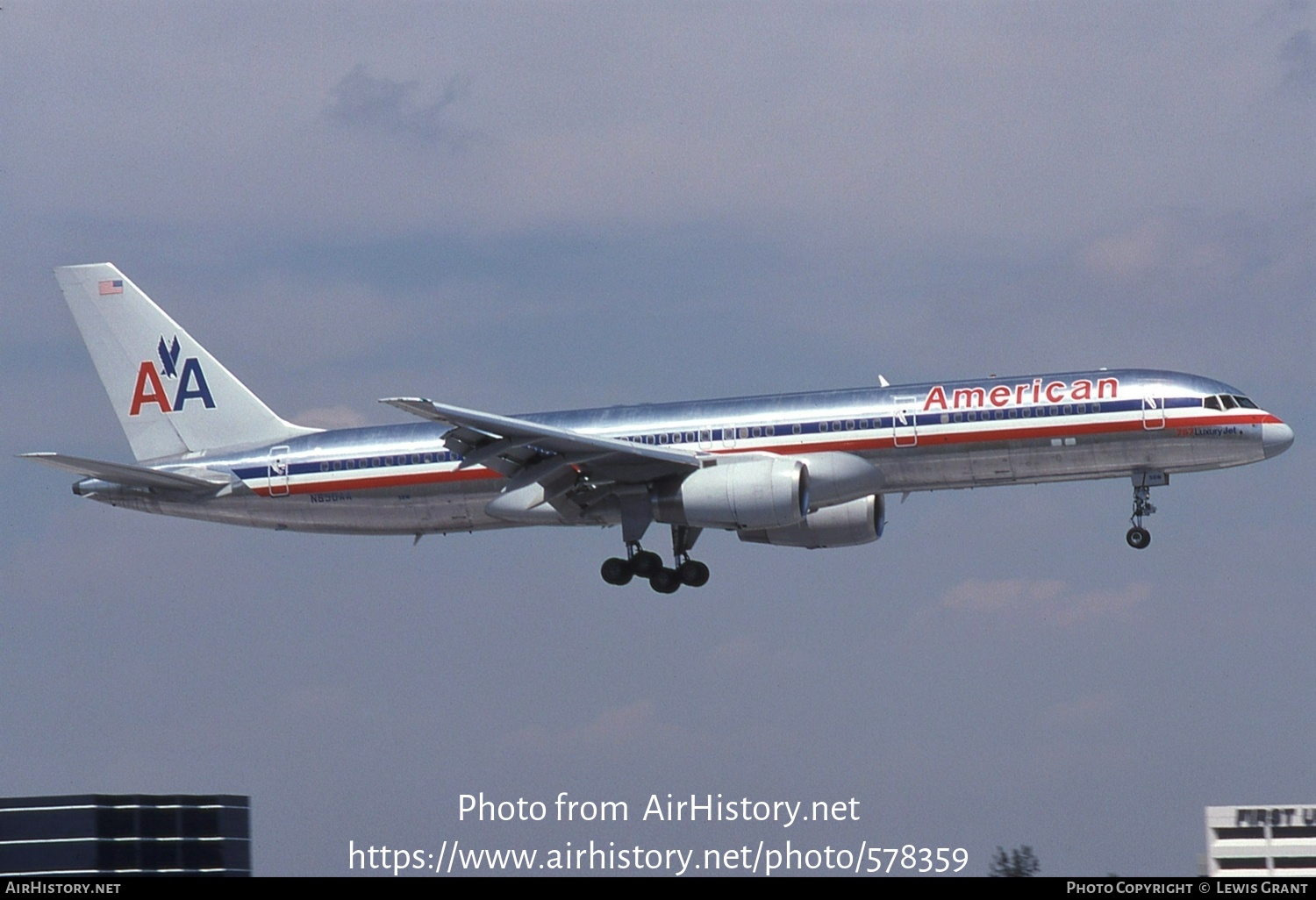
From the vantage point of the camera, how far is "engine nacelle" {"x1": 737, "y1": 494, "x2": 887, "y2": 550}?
4816cm

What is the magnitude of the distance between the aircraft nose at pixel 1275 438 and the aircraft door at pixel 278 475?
2533cm

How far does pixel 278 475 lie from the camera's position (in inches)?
1919

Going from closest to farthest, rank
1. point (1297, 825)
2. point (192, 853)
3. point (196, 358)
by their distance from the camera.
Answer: point (196, 358)
point (192, 853)
point (1297, 825)

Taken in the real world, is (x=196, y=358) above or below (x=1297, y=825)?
above

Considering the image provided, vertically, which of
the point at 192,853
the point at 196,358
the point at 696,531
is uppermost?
the point at 196,358

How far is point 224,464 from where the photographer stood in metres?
49.5

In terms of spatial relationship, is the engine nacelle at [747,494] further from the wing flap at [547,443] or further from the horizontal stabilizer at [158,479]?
the horizontal stabilizer at [158,479]

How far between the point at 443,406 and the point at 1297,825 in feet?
162

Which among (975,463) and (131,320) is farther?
(131,320)

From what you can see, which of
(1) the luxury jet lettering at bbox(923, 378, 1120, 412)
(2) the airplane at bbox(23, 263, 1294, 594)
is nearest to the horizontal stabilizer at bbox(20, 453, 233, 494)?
(2) the airplane at bbox(23, 263, 1294, 594)

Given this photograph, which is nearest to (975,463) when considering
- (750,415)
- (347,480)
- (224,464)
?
(750,415)

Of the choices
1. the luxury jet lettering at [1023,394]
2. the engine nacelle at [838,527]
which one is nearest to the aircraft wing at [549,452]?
the engine nacelle at [838,527]

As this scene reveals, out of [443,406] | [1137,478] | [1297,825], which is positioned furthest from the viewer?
[1297,825]

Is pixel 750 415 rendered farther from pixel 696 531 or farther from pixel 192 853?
pixel 192 853
